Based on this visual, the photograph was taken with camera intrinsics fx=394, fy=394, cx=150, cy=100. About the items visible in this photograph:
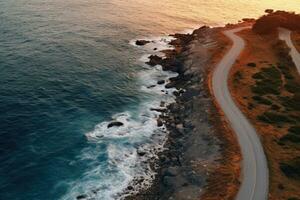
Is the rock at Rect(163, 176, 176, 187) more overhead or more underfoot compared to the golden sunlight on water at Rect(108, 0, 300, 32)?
more underfoot

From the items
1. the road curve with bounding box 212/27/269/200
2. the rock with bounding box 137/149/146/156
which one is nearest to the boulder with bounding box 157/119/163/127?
the rock with bounding box 137/149/146/156

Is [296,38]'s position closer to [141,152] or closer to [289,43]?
[289,43]

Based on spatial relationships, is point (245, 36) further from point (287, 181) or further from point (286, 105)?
point (287, 181)

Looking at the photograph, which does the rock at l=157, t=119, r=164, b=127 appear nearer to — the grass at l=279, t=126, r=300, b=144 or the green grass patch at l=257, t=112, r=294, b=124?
the green grass patch at l=257, t=112, r=294, b=124

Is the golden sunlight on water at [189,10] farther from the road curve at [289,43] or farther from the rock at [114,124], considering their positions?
the rock at [114,124]

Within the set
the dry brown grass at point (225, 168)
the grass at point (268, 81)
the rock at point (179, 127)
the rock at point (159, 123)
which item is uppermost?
the grass at point (268, 81)

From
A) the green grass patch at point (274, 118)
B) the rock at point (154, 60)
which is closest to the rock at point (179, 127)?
the green grass patch at point (274, 118)

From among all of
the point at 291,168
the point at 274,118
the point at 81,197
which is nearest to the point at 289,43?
the point at 274,118
